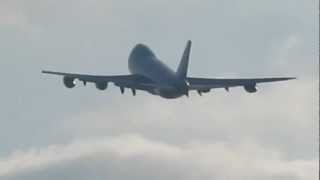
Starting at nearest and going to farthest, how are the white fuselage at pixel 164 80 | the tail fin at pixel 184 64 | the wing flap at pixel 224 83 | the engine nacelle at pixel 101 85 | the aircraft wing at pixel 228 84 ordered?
the white fuselage at pixel 164 80 < the wing flap at pixel 224 83 < the aircraft wing at pixel 228 84 < the tail fin at pixel 184 64 < the engine nacelle at pixel 101 85

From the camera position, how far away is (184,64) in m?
170

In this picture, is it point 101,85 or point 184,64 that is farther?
point 184,64

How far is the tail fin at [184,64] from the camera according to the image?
165 m

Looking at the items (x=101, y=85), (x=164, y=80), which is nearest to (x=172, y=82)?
(x=164, y=80)

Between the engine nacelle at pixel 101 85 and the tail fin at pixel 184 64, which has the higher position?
the tail fin at pixel 184 64

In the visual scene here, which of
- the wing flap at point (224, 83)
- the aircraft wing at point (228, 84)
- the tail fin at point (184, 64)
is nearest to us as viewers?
the wing flap at point (224, 83)

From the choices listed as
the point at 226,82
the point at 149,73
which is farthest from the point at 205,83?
the point at 149,73

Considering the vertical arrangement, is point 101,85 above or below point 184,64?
below

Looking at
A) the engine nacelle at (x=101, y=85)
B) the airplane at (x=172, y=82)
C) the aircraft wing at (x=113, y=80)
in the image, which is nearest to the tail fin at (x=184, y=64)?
the airplane at (x=172, y=82)

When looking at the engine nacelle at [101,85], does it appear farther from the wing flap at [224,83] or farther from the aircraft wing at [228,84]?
the aircraft wing at [228,84]

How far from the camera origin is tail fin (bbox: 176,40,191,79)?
16538 centimetres

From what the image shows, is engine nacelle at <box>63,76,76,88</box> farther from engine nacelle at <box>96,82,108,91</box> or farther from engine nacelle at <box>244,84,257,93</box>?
engine nacelle at <box>244,84,257,93</box>

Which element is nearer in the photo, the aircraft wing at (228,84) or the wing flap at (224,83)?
the wing flap at (224,83)

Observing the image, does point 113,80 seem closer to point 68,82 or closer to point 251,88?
point 68,82
